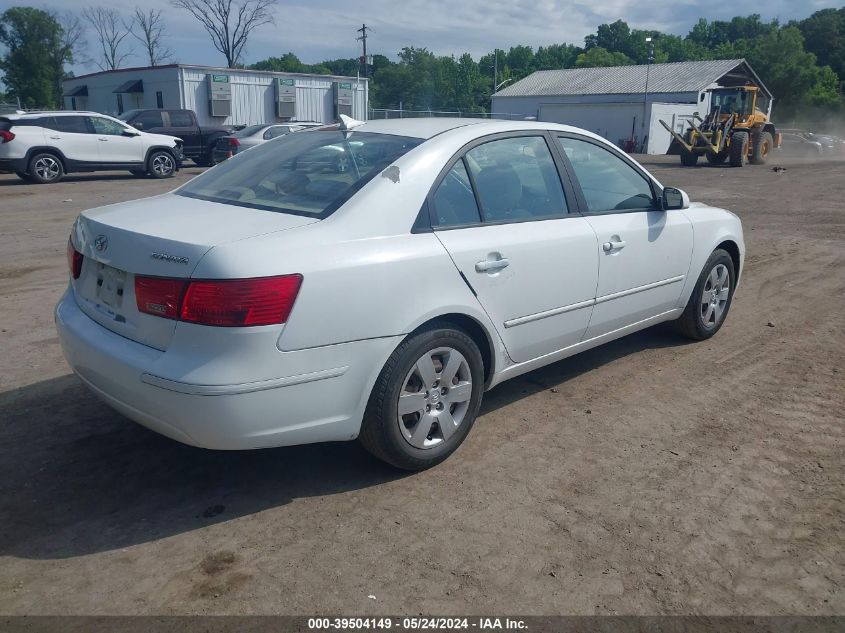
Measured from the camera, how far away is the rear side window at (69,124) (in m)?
17.0

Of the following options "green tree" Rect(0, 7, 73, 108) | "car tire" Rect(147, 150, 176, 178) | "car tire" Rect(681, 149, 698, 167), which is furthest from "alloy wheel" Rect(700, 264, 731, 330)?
"green tree" Rect(0, 7, 73, 108)

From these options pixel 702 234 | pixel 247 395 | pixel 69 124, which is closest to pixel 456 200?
pixel 247 395

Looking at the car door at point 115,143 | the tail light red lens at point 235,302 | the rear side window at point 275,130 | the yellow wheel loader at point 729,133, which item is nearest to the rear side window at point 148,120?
the car door at point 115,143

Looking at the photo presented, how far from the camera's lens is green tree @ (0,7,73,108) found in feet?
215

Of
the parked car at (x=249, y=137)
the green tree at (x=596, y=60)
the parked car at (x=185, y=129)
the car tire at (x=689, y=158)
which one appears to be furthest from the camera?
the green tree at (x=596, y=60)

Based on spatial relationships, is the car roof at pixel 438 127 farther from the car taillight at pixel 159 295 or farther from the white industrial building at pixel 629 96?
the white industrial building at pixel 629 96

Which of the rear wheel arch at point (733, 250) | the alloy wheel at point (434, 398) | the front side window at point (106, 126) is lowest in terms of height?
the alloy wheel at point (434, 398)

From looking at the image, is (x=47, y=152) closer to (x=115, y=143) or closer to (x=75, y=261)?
(x=115, y=143)

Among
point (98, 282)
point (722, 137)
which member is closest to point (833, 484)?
point (98, 282)

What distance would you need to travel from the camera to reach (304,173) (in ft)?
12.4

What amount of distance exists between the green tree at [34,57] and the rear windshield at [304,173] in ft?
233

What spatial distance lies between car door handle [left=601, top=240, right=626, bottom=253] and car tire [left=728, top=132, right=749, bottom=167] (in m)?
24.3

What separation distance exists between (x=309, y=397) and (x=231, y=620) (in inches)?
35.7

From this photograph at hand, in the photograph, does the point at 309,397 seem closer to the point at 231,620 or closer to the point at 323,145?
the point at 231,620
